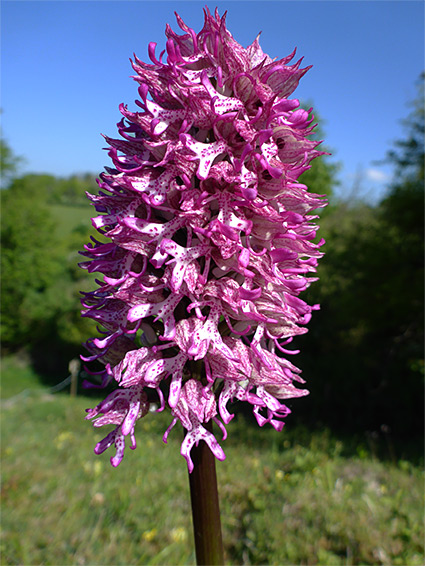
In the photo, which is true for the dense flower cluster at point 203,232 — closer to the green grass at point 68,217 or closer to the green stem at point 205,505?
the green stem at point 205,505

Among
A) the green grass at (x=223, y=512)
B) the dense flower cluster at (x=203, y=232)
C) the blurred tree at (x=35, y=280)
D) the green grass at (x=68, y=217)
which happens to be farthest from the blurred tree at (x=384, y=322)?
the green grass at (x=68, y=217)

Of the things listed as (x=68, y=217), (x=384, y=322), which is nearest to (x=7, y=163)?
(x=68, y=217)

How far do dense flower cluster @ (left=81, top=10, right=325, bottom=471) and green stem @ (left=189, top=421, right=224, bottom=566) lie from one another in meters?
0.08

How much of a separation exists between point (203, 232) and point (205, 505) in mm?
714

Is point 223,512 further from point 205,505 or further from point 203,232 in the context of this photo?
point 203,232

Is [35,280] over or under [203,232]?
over

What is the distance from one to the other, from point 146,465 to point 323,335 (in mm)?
8256

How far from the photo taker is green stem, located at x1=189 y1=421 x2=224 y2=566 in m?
1.10

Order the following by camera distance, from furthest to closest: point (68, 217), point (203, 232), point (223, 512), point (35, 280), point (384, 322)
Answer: point (68, 217) → point (35, 280) → point (384, 322) → point (223, 512) → point (203, 232)

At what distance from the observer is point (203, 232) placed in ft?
A: 3.23

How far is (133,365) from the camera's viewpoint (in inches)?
40.9

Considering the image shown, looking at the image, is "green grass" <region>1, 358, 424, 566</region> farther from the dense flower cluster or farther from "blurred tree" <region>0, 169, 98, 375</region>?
"blurred tree" <region>0, 169, 98, 375</region>

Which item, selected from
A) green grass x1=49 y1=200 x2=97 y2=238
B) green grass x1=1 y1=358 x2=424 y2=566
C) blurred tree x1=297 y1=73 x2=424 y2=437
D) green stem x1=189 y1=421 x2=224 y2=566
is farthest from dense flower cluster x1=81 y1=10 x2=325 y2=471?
green grass x1=49 y1=200 x2=97 y2=238

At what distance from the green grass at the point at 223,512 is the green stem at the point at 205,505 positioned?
6.89 feet
